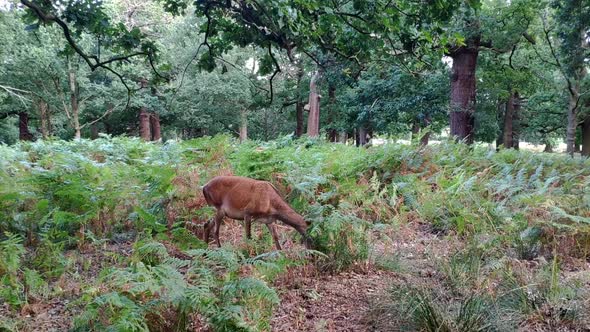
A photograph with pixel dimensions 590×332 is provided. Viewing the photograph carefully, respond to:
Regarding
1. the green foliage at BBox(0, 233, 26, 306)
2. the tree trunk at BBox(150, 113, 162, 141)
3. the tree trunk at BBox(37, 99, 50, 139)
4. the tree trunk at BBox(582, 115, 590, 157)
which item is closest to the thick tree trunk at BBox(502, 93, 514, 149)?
the tree trunk at BBox(582, 115, 590, 157)

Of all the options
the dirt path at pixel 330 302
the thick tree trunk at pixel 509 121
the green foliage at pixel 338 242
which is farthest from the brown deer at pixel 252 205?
the thick tree trunk at pixel 509 121

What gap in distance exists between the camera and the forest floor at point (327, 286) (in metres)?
3.60

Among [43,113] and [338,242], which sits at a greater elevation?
[43,113]

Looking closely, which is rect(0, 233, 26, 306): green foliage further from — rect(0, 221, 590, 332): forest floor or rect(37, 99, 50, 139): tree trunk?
rect(37, 99, 50, 139): tree trunk

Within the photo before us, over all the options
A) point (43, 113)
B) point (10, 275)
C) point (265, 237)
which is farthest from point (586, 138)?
point (43, 113)

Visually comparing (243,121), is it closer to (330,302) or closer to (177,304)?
(330,302)

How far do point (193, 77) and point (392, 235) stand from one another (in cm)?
2727

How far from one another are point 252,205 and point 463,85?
1137 cm

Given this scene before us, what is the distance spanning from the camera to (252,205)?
16.1 feet

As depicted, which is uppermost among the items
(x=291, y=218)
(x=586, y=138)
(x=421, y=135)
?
(x=586, y=138)

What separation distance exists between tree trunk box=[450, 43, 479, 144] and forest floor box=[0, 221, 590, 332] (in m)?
9.43

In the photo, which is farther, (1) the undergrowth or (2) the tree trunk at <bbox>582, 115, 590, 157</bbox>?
(2) the tree trunk at <bbox>582, 115, 590, 157</bbox>

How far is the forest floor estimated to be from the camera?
3596 mm

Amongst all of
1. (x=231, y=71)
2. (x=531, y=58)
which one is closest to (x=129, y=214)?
(x=531, y=58)
